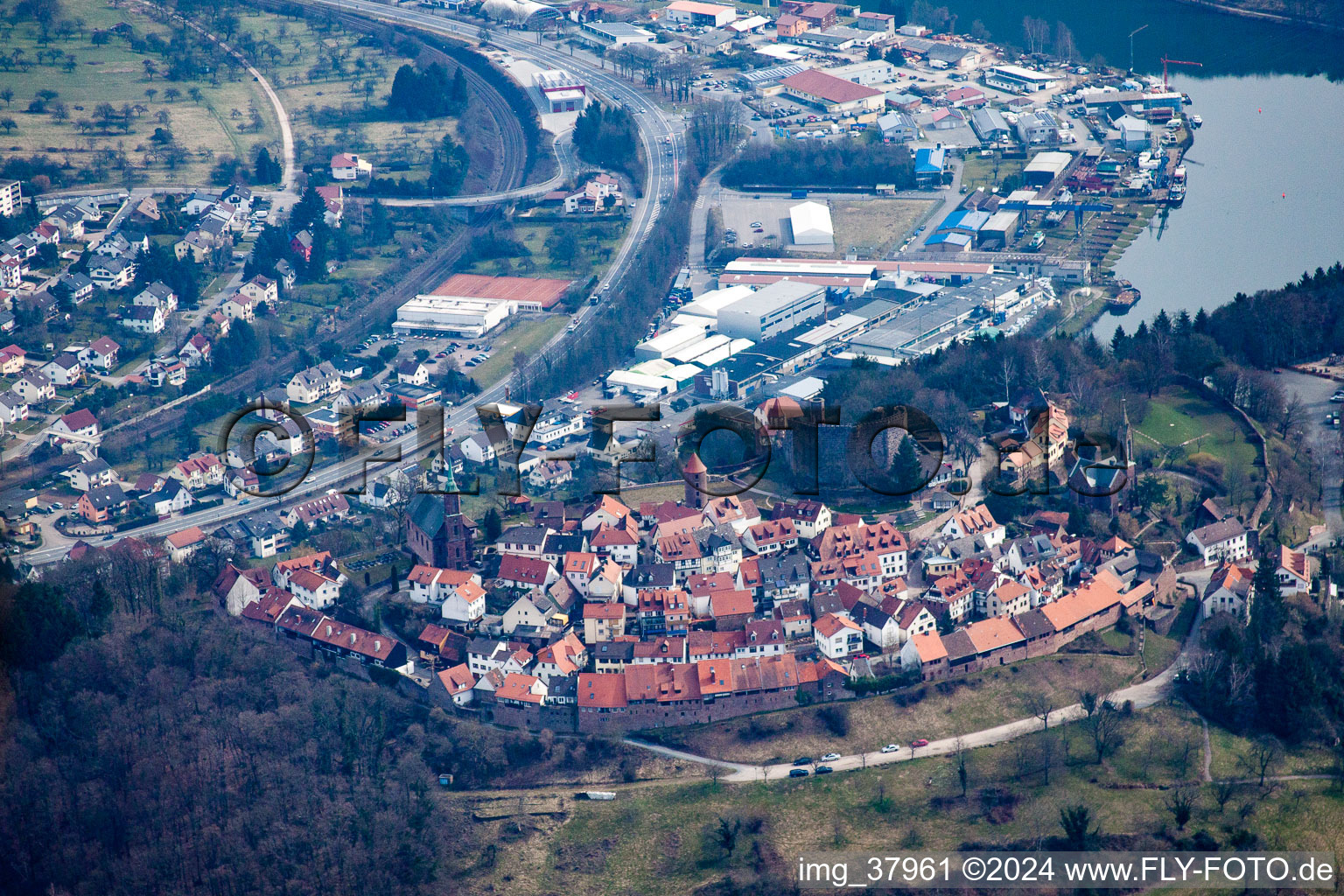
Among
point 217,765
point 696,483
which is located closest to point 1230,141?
point 696,483

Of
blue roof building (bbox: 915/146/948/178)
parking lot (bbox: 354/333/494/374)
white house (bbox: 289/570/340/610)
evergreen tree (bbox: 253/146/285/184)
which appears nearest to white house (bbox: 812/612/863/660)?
white house (bbox: 289/570/340/610)

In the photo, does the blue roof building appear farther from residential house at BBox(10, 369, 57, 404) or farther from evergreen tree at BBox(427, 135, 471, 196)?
residential house at BBox(10, 369, 57, 404)

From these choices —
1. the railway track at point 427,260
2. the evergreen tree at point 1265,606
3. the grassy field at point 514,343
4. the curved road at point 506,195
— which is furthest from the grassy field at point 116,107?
the evergreen tree at point 1265,606

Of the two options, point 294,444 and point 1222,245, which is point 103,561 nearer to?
point 294,444

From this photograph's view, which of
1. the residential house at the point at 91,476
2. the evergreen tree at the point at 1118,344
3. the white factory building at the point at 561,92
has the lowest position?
the residential house at the point at 91,476

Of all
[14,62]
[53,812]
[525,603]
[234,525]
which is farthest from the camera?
[14,62]

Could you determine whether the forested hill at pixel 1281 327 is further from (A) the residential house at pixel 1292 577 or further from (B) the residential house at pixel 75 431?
(B) the residential house at pixel 75 431

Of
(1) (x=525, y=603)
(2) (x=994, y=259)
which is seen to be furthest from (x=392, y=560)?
(2) (x=994, y=259)

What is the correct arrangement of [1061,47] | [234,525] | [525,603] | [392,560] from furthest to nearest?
[1061,47] → [234,525] → [392,560] → [525,603]
